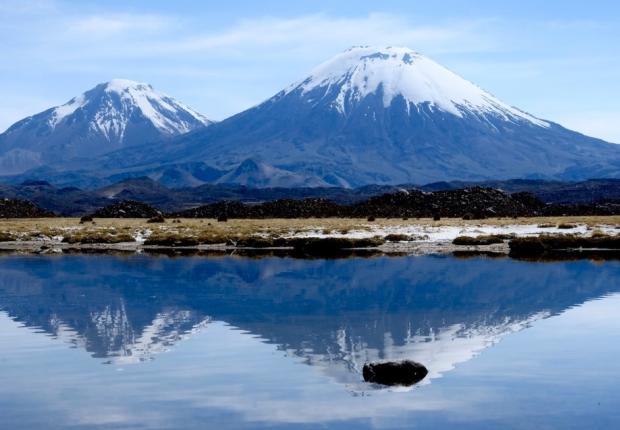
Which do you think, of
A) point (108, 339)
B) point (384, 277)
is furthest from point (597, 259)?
point (108, 339)

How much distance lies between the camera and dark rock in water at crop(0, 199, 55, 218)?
319ft

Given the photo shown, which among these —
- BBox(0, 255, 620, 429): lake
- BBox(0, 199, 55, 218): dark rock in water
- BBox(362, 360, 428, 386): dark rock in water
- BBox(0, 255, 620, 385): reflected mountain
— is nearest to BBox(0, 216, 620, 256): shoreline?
BBox(0, 255, 620, 385): reflected mountain

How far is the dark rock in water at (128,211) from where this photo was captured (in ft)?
305

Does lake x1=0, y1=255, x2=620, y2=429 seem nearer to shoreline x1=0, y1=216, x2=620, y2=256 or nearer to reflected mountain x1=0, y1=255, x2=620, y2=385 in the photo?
reflected mountain x1=0, y1=255, x2=620, y2=385

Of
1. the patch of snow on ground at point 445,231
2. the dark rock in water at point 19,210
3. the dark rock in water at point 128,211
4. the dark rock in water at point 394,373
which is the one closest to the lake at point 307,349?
the dark rock in water at point 394,373

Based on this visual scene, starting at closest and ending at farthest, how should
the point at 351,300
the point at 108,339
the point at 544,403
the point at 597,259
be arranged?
the point at 544,403 < the point at 108,339 < the point at 351,300 < the point at 597,259

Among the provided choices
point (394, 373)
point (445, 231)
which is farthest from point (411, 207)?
point (394, 373)

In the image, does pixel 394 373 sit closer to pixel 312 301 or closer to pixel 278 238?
pixel 312 301

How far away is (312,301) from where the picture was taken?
88.7ft

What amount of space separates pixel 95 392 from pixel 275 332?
22.3ft

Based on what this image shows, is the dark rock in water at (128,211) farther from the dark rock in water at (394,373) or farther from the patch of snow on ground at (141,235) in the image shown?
the dark rock in water at (394,373)

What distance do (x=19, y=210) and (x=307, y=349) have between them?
8632cm

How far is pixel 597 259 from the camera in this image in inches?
1569

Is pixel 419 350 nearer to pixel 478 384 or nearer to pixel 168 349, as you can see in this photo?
pixel 478 384
